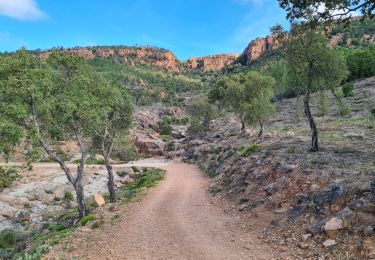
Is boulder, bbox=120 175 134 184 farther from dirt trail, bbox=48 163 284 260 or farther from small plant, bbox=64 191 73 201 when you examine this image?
dirt trail, bbox=48 163 284 260

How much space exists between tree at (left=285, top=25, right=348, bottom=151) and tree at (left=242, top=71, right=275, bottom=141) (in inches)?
796

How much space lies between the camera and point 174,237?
59.2 feet

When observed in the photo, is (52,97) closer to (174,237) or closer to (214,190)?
(174,237)

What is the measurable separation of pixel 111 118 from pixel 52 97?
9168 mm

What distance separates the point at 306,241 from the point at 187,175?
Answer: 32860mm

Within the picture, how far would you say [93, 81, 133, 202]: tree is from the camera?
3028 cm

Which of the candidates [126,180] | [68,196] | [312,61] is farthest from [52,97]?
[126,180]

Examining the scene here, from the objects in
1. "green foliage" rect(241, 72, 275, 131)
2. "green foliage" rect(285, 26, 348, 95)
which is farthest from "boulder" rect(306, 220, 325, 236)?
"green foliage" rect(241, 72, 275, 131)

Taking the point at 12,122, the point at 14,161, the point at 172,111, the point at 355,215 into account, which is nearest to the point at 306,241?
the point at 355,215

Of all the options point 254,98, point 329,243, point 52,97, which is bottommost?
point 329,243

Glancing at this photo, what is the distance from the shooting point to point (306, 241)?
48.6ft

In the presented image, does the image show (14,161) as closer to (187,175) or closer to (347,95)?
(187,175)

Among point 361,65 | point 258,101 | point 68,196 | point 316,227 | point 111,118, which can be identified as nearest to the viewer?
point 316,227

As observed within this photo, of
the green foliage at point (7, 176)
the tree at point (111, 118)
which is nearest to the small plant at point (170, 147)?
the green foliage at point (7, 176)
